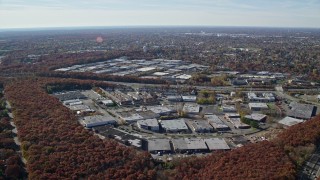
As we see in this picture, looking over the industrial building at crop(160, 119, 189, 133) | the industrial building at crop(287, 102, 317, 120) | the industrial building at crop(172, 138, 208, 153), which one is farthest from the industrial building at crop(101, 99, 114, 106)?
the industrial building at crop(287, 102, 317, 120)

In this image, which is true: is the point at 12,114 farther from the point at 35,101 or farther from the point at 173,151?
the point at 173,151

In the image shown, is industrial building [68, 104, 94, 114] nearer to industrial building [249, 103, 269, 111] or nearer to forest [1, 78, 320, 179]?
forest [1, 78, 320, 179]

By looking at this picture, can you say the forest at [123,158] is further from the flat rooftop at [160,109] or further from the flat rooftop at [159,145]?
the flat rooftop at [160,109]

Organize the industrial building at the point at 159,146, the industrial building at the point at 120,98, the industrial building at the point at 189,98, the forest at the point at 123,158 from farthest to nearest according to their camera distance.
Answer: the industrial building at the point at 189,98 < the industrial building at the point at 120,98 < the industrial building at the point at 159,146 < the forest at the point at 123,158

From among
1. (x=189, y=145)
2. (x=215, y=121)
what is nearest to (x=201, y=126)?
(x=215, y=121)

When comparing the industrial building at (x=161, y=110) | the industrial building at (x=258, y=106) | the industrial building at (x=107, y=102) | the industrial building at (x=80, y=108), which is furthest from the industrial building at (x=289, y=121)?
the industrial building at (x=80, y=108)

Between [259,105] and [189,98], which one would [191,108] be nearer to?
[189,98]

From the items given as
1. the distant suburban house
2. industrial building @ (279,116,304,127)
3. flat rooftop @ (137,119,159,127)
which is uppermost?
the distant suburban house
